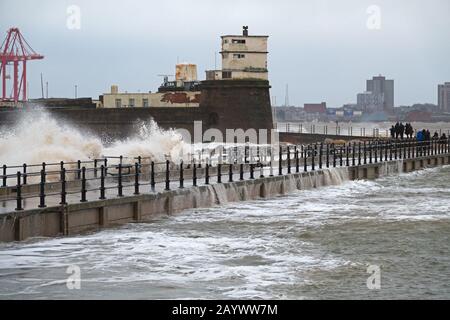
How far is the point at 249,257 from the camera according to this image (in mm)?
18875

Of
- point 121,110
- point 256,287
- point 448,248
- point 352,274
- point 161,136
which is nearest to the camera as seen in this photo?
point 256,287

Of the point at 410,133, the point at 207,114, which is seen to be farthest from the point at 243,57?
the point at 410,133

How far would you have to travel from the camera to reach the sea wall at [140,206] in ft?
63.4

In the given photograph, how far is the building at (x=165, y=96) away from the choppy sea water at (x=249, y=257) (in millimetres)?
46953

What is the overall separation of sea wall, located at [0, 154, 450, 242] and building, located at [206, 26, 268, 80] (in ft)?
115

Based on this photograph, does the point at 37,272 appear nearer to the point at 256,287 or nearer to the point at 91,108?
the point at 256,287

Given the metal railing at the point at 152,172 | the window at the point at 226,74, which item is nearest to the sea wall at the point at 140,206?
the metal railing at the point at 152,172

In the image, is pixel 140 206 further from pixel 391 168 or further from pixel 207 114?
pixel 207 114

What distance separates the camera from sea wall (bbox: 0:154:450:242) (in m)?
19.3

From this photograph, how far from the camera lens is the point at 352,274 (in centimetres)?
1741

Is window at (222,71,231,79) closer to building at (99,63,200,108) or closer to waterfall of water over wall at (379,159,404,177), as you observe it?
building at (99,63,200,108)

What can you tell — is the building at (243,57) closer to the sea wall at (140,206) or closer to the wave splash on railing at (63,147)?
the wave splash on railing at (63,147)
